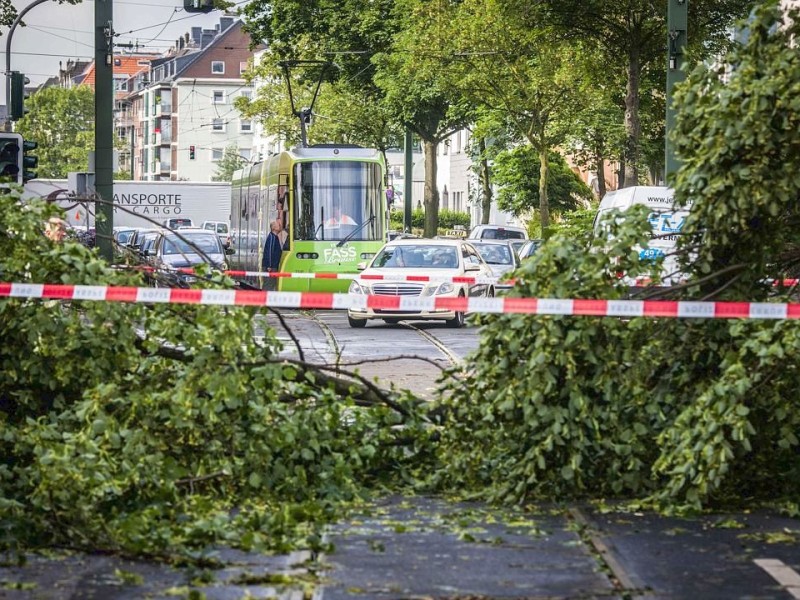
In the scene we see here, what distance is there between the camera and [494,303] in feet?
29.0

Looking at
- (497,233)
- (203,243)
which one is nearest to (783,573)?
(203,243)

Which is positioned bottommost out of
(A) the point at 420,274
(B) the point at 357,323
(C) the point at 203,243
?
(B) the point at 357,323

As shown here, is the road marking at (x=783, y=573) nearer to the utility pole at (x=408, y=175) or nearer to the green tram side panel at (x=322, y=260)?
the green tram side panel at (x=322, y=260)

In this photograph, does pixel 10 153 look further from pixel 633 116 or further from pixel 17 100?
pixel 633 116

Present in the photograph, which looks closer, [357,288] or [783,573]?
[783,573]

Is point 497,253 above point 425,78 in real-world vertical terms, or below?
below

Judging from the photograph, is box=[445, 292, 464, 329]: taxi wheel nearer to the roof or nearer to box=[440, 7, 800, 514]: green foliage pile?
box=[440, 7, 800, 514]: green foliage pile

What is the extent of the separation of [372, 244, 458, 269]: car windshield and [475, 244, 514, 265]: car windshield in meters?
9.57

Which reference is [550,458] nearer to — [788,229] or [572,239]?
[572,239]

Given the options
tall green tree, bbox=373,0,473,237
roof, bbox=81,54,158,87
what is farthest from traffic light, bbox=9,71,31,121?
roof, bbox=81,54,158,87

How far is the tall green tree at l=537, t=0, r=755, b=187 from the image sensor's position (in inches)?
1308

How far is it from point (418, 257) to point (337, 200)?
461 cm

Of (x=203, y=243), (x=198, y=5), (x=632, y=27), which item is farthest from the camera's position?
(x=203, y=243)

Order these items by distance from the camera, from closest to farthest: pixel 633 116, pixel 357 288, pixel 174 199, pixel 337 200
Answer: pixel 357 288, pixel 337 200, pixel 633 116, pixel 174 199
